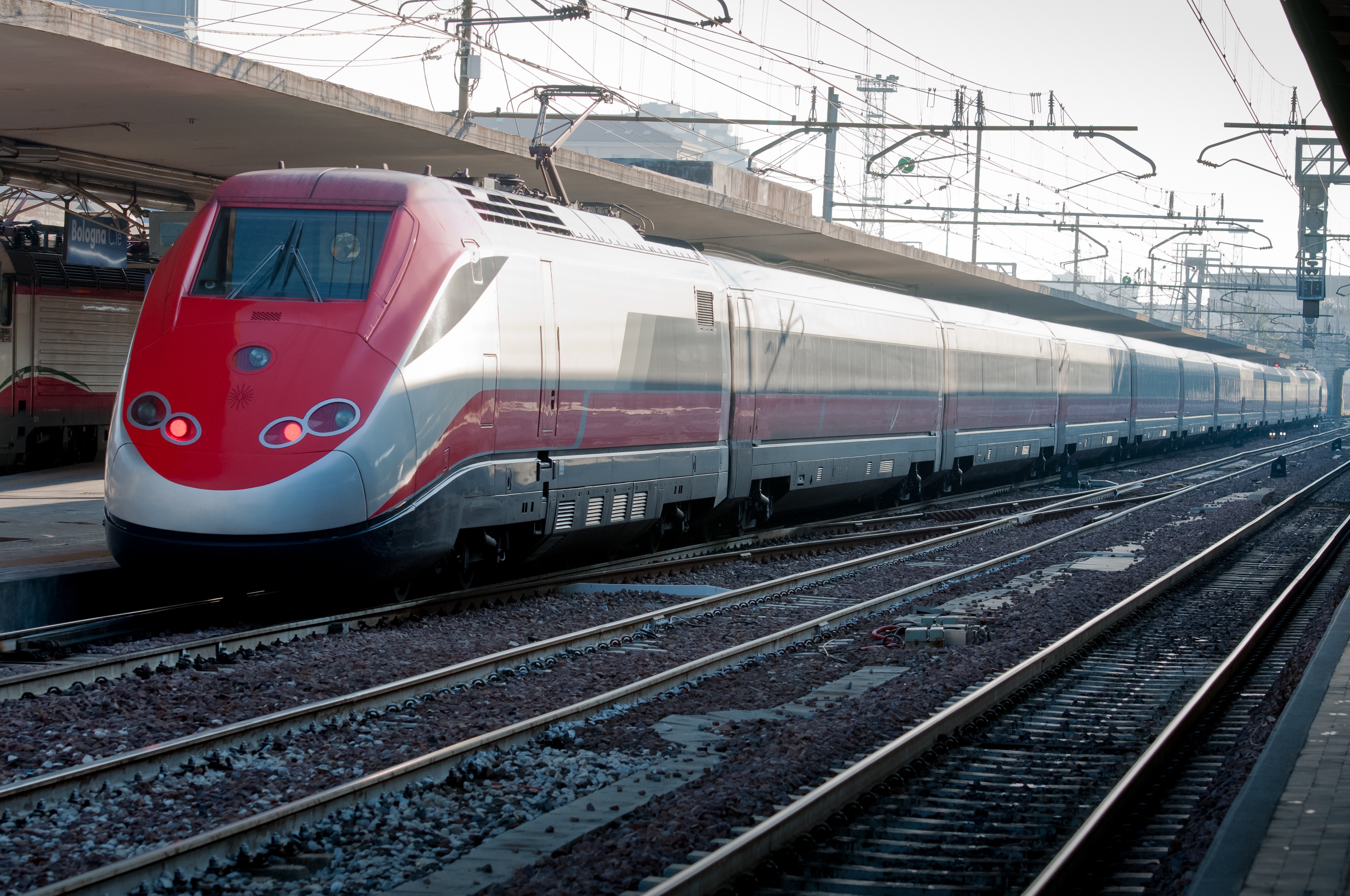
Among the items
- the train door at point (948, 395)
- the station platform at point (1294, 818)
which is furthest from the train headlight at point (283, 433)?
the train door at point (948, 395)

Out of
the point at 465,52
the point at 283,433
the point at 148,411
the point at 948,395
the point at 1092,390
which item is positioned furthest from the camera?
the point at 1092,390

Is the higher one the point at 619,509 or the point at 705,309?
the point at 705,309

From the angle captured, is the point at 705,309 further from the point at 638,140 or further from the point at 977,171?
the point at 638,140

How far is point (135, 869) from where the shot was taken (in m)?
4.42

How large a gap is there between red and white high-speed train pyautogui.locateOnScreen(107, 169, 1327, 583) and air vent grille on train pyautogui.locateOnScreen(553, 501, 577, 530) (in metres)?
0.02

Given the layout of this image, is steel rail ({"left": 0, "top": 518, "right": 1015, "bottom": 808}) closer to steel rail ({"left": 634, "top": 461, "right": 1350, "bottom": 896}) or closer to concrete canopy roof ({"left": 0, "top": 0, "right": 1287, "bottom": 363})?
steel rail ({"left": 634, "top": 461, "right": 1350, "bottom": 896})

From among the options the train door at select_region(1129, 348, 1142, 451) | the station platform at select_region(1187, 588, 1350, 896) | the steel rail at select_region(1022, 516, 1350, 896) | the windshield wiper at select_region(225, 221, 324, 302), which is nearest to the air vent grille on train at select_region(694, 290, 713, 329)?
the windshield wiper at select_region(225, 221, 324, 302)

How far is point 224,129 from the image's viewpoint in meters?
15.6

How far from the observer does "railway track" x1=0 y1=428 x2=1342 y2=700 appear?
7609 mm

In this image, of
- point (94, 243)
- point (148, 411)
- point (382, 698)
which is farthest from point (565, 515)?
point (94, 243)

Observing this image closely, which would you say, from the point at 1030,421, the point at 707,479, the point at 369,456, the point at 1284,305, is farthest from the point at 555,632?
the point at 1284,305

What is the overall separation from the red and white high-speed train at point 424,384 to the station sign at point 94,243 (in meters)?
9.40

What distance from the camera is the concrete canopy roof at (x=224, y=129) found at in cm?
1216

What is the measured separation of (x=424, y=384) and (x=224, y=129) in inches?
314
